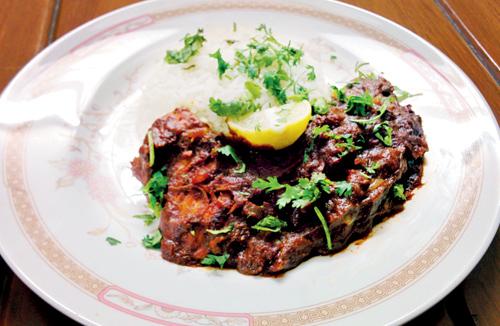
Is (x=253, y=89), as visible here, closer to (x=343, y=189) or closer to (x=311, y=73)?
(x=311, y=73)

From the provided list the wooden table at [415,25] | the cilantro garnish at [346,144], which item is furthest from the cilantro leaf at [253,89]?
the wooden table at [415,25]

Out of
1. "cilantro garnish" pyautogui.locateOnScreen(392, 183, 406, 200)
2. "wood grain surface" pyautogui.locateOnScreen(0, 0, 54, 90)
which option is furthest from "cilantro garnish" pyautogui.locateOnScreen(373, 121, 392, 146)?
"wood grain surface" pyautogui.locateOnScreen(0, 0, 54, 90)

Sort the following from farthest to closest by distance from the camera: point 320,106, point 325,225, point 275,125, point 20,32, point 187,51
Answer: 1. point 20,32
2. point 187,51
3. point 320,106
4. point 275,125
5. point 325,225

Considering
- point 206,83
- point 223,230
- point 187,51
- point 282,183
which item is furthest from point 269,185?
point 187,51

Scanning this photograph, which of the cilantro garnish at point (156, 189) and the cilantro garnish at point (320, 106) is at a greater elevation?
the cilantro garnish at point (320, 106)

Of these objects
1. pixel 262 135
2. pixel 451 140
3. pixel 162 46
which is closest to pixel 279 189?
pixel 262 135

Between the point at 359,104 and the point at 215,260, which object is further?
the point at 359,104

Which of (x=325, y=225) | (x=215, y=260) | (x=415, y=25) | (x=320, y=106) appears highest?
(x=415, y=25)

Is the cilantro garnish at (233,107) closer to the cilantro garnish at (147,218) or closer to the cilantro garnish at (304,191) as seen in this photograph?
the cilantro garnish at (304,191)
